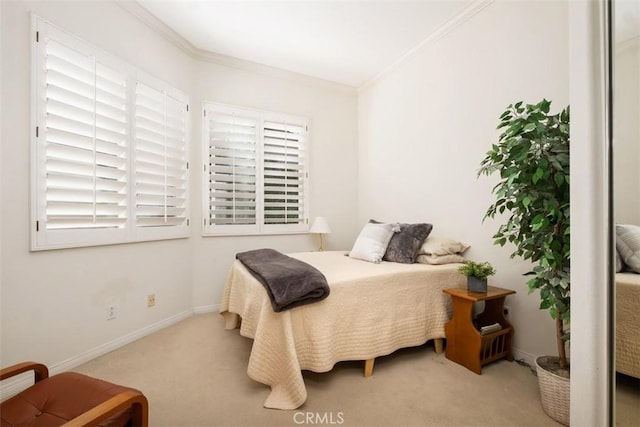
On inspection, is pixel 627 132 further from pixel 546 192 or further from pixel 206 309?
pixel 206 309

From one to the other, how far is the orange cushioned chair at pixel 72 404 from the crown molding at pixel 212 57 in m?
2.82

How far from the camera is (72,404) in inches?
43.7

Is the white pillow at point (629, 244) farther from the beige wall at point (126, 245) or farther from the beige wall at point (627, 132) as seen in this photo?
the beige wall at point (126, 245)

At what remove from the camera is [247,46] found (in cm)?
325

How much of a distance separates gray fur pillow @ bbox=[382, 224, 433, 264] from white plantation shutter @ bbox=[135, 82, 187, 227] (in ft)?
7.23

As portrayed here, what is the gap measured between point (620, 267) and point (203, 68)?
3.89m

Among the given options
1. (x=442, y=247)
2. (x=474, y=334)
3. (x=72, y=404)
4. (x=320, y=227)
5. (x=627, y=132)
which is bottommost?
(x=474, y=334)

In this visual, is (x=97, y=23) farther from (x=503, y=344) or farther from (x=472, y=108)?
(x=503, y=344)

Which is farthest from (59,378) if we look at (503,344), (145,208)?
(503,344)

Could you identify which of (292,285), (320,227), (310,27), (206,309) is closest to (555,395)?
(292,285)

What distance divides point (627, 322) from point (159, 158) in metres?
3.41

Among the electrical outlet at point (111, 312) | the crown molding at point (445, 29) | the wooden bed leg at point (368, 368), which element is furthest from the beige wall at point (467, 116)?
the electrical outlet at point (111, 312)

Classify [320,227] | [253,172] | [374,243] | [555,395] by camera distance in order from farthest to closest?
[320,227] < [253,172] < [374,243] < [555,395]

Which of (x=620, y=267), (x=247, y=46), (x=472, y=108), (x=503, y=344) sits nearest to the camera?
(x=620, y=267)
